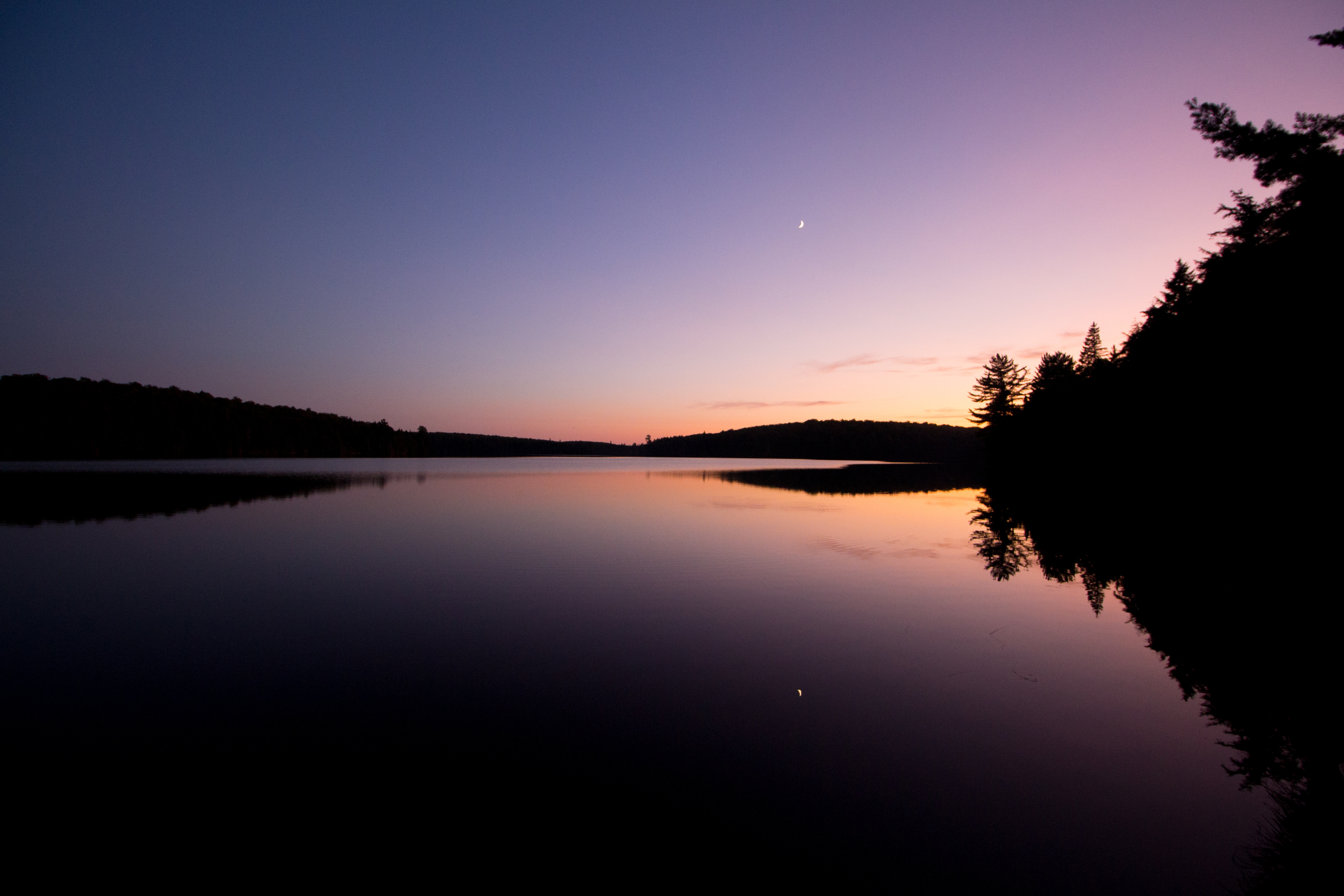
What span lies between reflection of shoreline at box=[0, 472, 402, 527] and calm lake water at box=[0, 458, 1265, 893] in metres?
11.6

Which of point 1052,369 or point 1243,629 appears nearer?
point 1243,629

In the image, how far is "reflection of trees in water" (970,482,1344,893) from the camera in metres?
5.71

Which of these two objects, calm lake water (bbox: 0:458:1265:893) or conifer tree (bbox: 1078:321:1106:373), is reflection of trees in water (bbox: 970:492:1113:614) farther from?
conifer tree (bbox: 1078:321:1106:373)

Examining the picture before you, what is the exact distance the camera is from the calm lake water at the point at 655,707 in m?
5.49

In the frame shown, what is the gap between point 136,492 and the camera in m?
39.8

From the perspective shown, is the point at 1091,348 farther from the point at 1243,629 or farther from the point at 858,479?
the point at 1243,629

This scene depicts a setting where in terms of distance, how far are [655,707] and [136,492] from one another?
47796 millimetres

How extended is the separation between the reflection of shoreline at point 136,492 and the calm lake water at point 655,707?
11606 mm

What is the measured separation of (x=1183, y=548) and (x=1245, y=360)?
10804 mm

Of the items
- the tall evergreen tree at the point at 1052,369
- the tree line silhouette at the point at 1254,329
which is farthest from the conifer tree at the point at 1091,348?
the tree line silhouette at the point at 1254,329

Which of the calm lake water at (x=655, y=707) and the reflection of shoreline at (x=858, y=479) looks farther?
the reflection of shoreline at (x=858, y=479)

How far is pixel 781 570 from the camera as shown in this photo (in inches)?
676

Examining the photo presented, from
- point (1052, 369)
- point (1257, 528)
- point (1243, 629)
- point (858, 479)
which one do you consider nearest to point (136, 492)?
point (1243, 629)

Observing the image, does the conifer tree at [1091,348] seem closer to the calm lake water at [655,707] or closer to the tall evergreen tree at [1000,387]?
the tall evergreen tree at [1000,387]
